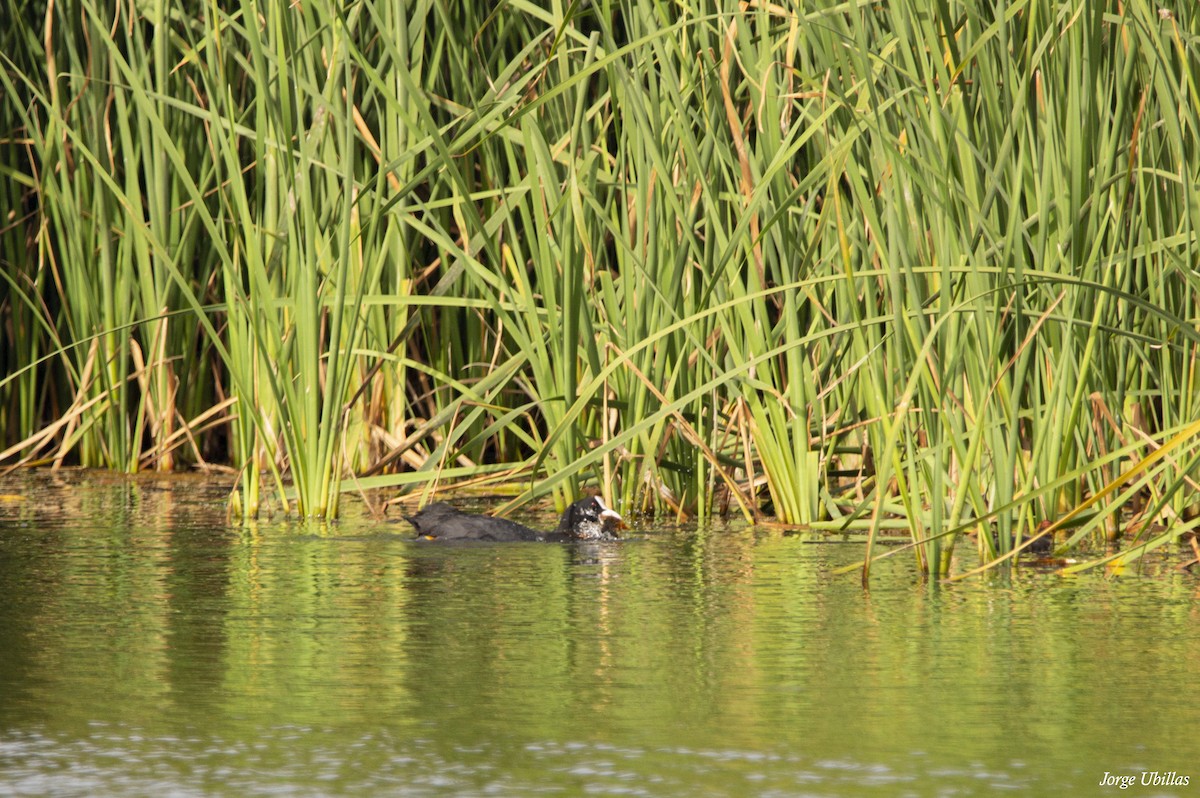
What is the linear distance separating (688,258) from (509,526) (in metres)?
1.00

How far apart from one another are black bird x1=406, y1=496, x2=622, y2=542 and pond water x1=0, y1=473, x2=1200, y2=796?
0.13 m

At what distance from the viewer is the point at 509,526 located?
5668 mm

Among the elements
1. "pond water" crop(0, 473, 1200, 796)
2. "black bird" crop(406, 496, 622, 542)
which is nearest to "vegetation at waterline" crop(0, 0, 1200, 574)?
"black bird" crop(406, 496, 622, 542)

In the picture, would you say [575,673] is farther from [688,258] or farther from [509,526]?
[688,258]

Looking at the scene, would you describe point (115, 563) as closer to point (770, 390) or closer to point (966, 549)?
point (770, 390)

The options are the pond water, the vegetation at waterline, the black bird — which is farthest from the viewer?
the black bird

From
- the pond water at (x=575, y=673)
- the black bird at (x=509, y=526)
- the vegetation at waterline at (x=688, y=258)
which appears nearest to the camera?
the pond water at (x=575, y=673)

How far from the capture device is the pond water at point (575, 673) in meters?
2.90

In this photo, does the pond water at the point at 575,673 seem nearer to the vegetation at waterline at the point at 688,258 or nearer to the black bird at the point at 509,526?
the black bird at the point at 509,526

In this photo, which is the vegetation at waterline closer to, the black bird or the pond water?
the black bird

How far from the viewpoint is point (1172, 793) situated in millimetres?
2779

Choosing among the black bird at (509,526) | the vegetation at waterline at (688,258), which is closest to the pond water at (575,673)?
the black bird at (509,526)

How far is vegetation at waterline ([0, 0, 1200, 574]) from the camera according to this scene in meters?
4.89

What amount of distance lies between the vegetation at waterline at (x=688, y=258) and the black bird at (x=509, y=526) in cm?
19
